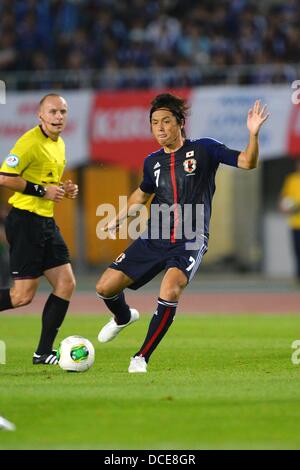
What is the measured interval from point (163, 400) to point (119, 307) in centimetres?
280

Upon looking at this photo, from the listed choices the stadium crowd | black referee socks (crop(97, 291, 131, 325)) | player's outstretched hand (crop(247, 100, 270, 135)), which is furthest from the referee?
the stadium crowd

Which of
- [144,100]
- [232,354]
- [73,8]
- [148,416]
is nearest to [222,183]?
[144,100]

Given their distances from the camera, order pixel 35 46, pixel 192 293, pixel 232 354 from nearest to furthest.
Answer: pixel 232 354, pixel 192 293, pixel 35 46

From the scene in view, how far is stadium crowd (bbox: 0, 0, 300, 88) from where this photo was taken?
2495 centimetres

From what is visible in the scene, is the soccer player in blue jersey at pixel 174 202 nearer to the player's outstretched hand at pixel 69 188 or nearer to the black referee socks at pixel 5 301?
the player's outstretched hand at pixel 69 188

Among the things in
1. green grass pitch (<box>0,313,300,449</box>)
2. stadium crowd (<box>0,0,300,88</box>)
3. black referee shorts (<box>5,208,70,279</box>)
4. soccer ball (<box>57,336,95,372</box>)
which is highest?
stadium crowd (<box>0,0,300,88</box>)

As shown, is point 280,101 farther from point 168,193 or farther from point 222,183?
point 168,193

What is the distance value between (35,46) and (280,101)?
6034 millimetres

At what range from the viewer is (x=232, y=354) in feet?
37.6

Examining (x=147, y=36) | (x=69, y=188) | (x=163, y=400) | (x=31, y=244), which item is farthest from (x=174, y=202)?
(x=147, y=36)

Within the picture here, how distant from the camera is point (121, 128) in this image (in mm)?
25234

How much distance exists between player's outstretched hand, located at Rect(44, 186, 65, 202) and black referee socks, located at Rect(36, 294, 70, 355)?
3.49 ft

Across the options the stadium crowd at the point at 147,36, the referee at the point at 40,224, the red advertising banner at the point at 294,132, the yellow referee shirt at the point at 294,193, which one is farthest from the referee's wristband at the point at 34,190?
the stadium crowd at the point at 147,36

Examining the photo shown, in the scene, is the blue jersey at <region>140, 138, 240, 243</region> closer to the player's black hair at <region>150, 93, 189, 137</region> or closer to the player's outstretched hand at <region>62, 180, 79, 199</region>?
the player's black hair at <region>150, 93, 189, 137</region>
